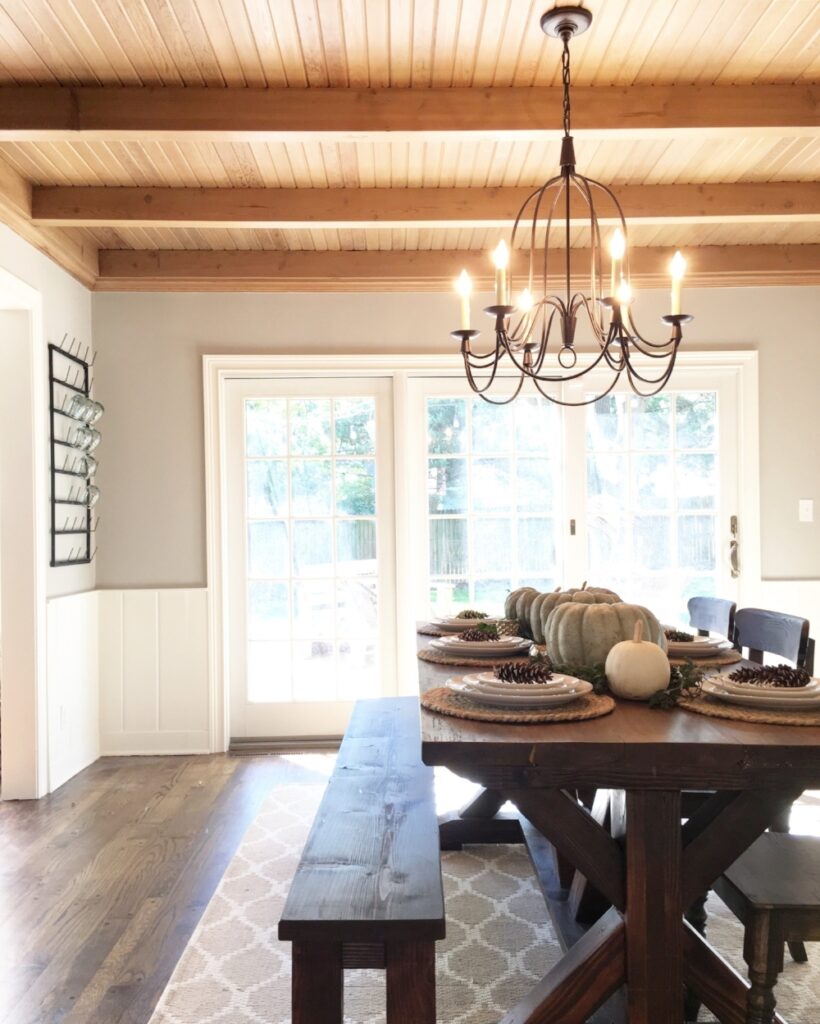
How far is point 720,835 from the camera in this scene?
1.63 metres

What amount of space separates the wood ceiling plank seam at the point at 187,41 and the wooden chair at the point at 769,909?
2501 millimetres

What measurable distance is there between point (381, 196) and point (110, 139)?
1226 mm

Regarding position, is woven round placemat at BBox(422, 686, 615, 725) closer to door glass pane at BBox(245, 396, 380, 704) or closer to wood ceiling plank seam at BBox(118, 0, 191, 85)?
wood ceiling plank seam at BBox(118, 0, 191, 85)

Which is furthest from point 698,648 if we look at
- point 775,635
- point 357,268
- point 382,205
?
point 357,268

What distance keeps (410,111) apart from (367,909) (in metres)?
2.40

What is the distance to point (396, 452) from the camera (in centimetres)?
452

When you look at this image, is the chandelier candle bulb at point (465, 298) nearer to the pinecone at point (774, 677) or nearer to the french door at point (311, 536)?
the pinecone at point (774, 677)

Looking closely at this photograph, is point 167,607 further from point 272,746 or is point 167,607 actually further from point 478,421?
point 478,421

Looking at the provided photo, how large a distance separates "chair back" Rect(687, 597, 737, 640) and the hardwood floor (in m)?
1.82

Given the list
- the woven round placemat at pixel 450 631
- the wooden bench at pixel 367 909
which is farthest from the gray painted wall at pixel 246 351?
the wooden bench at pixel 367 909

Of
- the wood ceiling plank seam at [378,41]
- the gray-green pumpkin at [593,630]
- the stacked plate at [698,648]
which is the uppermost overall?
the wood ceiling plank seam at [378,41]

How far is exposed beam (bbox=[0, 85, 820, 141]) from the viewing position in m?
2.78

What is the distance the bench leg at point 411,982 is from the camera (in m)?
1.47

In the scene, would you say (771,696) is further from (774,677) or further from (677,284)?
(677,284)
